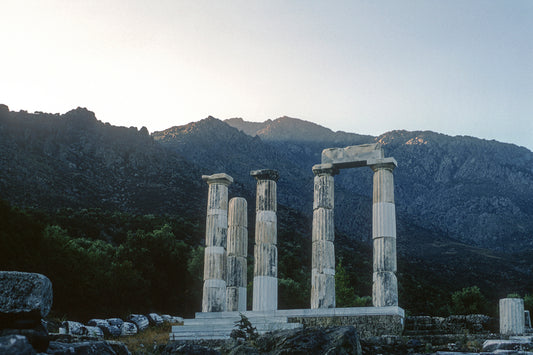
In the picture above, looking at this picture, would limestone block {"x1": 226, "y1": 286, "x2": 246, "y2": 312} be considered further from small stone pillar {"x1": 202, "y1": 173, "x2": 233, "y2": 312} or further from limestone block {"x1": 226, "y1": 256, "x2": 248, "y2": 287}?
small stone pillar {"x1": 202, "y1": 173, "x2": 233, "y2": 312}

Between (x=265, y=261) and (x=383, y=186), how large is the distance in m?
7.66

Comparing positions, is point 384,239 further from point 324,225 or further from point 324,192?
point 324,192

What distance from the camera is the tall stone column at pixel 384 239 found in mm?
29797

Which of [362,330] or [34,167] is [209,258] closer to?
[362,330]

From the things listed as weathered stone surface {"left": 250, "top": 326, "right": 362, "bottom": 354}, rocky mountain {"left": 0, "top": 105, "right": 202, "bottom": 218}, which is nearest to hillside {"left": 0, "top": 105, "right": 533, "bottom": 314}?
rocky mountain {"left": 0, "top": 105, "right": 202, "bottom": 218}

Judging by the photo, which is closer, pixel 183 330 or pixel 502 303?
pixel 502 303

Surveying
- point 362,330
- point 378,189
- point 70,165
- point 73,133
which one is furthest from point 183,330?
point 73,133

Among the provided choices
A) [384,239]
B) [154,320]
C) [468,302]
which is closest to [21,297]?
[384,239]

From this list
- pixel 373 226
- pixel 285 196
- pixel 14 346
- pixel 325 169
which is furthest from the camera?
pixel 285 196

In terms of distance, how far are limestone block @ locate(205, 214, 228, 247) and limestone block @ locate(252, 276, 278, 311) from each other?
3601mm

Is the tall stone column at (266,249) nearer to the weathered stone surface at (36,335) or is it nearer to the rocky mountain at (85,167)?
the weathered stone surface at (36,335)

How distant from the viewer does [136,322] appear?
117 ft

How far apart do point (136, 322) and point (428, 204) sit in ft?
491

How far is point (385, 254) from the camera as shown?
30.6 m
